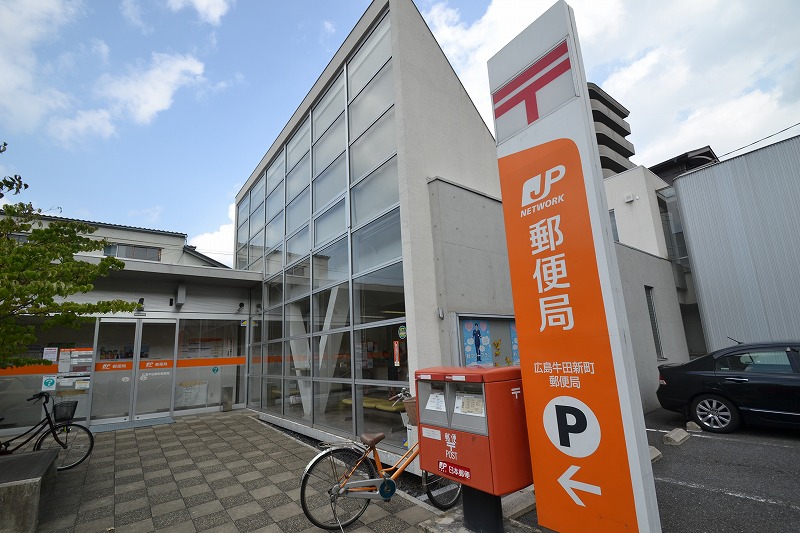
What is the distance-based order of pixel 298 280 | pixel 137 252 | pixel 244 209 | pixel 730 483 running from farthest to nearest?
1. pixel 137 252
2. pixel 244 209
3. pixel 298 280
4. pixel 730 483

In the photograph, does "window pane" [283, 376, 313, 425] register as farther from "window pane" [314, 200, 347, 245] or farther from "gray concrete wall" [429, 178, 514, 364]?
"gray concrete wall" [429, 178, 514, 364]

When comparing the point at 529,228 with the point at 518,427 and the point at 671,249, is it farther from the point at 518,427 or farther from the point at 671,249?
the point at 671,249

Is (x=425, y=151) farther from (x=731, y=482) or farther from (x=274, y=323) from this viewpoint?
(x=274, y=323)

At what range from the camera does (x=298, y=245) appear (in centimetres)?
873

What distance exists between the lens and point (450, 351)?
206 inches

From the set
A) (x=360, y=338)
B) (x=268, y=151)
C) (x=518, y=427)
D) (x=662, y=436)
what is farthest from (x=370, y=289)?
(x=268, y=151)

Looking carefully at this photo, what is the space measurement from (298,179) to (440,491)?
7.28 m

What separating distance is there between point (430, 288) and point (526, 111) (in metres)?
2.78

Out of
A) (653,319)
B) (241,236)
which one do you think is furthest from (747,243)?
(241,236)

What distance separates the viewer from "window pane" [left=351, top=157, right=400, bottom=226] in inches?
228

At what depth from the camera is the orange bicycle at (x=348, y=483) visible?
3.48m

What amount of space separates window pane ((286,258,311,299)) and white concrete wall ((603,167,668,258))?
925 centimetres

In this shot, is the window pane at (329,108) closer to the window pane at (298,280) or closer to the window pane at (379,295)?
the window pane at (298,280)

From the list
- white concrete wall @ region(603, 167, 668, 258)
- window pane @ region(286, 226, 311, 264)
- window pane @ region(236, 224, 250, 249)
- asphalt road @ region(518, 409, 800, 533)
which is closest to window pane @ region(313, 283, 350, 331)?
window pane @ region(286, 226, 311, 264)
